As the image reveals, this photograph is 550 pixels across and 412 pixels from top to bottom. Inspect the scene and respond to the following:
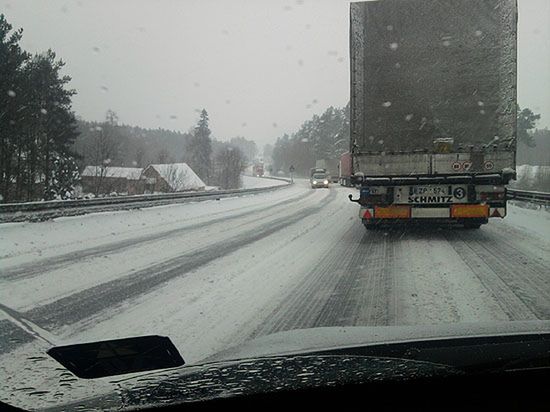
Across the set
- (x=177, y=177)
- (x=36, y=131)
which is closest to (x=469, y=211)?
(x=36, y=131)

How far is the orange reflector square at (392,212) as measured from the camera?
952 centimetres

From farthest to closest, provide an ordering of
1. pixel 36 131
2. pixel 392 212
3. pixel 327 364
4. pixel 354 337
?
pixel 36 131 → pixel 392 212 → pixel 354 337 → pixel 327 364

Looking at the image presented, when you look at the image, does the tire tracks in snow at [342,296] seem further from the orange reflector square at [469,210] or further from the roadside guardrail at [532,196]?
the roadside guardrail at [532,196]

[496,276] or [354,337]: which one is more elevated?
[354,337]

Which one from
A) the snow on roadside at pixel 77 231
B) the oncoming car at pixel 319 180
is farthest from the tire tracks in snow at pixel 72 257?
the oncoming car at pixel 319 180

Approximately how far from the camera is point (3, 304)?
5.12m

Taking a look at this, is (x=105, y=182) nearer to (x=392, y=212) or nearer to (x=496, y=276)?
(x=392, y=212)

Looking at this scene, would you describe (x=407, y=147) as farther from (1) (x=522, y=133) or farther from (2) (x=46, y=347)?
(1) (x=522, y=133)

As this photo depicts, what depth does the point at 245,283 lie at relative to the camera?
20.2ft

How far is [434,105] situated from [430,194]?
5.85 ft

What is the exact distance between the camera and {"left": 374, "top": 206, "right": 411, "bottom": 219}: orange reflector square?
9.52 m

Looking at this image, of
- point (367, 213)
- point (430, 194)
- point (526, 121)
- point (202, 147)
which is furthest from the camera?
point (202, 147)

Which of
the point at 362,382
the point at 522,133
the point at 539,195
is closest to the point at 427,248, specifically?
the point at 362,382

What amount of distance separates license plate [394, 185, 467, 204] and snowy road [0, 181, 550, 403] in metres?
0.85
